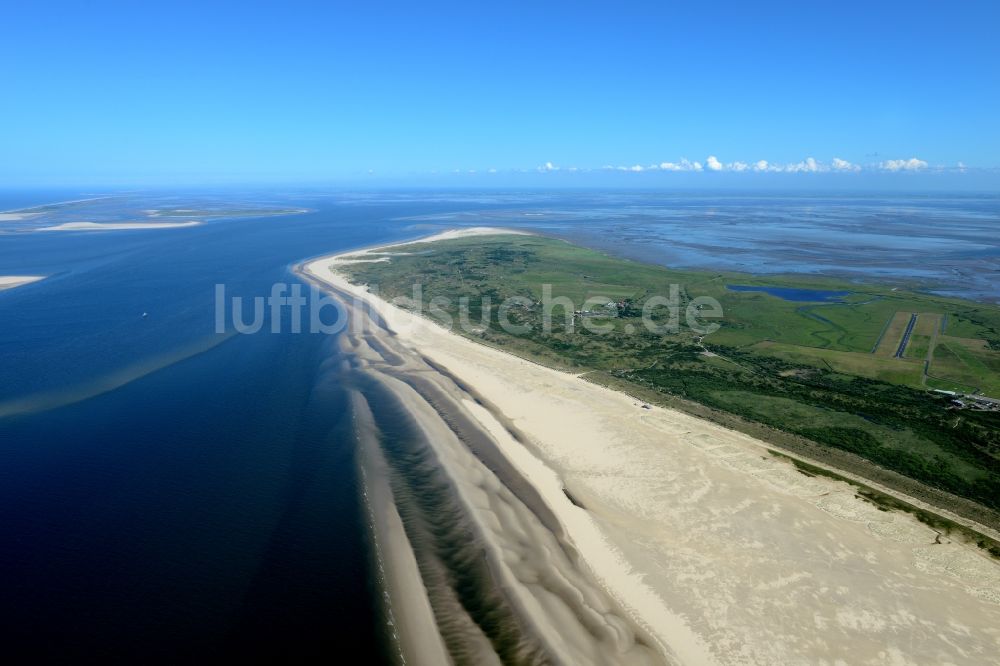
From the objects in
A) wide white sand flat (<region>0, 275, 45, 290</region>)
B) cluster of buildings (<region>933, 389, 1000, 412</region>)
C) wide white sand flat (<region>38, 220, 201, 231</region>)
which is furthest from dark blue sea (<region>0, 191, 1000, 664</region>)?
wide white sand flat (<region>38, 220, 201, 231</region>)

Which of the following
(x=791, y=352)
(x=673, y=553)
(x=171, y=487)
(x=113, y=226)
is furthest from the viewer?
(x=113, y=226)

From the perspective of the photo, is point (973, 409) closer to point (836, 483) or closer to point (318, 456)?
point (836, 483)

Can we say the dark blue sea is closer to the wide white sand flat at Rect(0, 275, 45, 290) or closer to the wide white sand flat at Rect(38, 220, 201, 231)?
the wide white sand flat at Rect(0, 275, 45, 290)

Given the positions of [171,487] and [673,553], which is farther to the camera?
[171,487]

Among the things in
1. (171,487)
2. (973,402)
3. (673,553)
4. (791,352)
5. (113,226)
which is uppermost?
(113,226)

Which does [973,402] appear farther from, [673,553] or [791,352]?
[673,553]

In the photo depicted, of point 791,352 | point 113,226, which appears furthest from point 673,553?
point 113,226

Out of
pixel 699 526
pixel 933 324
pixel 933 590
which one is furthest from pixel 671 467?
pixel 933 324
